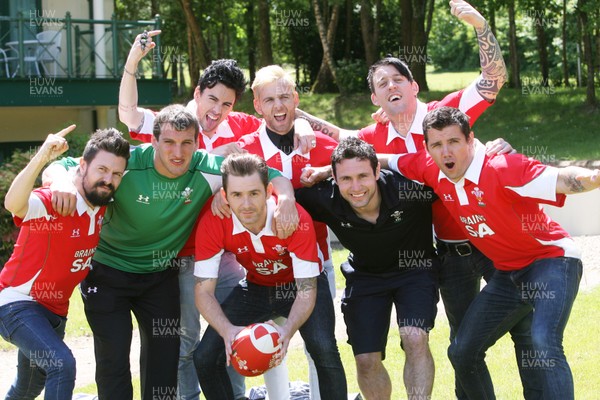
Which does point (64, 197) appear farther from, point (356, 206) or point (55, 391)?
point (356, 206)

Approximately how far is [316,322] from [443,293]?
3.97 ft

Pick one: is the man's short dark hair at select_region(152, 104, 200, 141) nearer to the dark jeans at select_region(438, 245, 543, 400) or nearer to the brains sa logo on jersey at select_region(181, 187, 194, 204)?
the brains sa logo on jersey at select_region(181, 187, 194, 204)

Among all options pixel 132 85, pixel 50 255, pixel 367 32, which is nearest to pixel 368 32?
pixel 367 32

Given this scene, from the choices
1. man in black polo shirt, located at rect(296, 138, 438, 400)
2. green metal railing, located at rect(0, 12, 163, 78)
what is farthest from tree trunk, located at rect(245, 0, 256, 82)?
man in black polo shirt, located at rect(296, 138, 438, 400)

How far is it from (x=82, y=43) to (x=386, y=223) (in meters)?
12.9

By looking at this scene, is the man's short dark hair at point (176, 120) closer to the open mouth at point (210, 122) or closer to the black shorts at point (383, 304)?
the open mouth at point (210, 122)

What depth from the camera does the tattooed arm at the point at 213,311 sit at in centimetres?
593

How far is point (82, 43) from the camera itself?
17453mm

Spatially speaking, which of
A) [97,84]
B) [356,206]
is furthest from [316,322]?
[97,84]

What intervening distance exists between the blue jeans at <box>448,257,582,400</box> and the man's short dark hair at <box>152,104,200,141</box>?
8.26ft

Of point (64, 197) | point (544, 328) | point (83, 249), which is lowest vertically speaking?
point (544, 328)

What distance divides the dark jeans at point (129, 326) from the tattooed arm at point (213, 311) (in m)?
0.41

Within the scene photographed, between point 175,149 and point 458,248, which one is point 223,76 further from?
point 458,248

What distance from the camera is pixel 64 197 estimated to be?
5793mm
